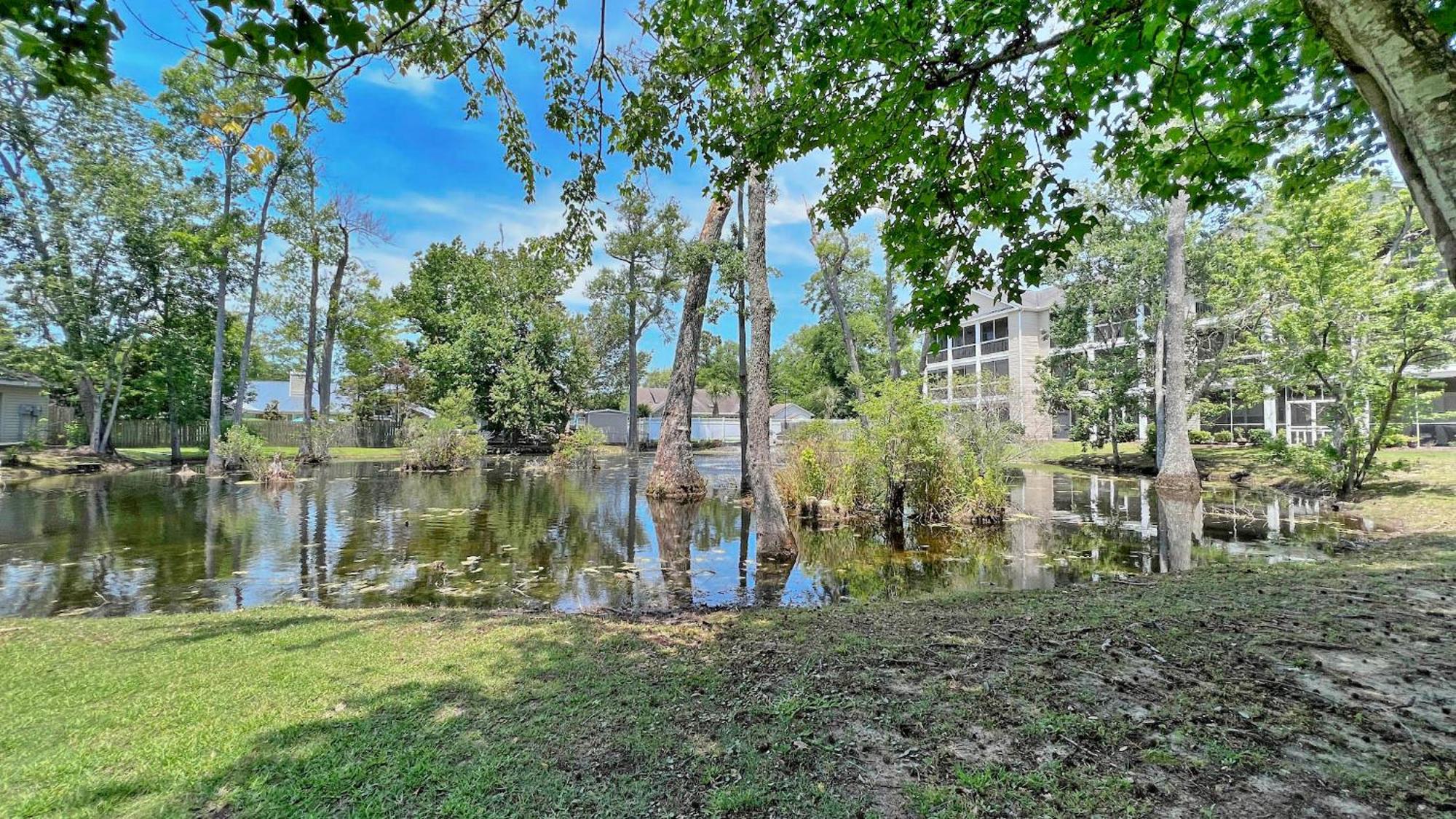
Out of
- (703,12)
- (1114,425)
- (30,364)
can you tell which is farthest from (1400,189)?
(30,364)

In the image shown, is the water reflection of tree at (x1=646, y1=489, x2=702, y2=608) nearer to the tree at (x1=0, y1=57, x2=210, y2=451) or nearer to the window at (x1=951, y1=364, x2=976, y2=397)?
the window at (x1=951, y1=364, x2=976, y2=397)

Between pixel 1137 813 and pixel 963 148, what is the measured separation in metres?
4.65

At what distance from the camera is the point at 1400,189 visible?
13.9m

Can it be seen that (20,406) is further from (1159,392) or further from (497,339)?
(1159,392)

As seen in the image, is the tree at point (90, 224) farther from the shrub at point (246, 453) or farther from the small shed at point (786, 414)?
the small shed at point (786, 414)

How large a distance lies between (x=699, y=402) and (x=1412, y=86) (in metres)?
54.3

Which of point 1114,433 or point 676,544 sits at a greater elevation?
point 1114,433

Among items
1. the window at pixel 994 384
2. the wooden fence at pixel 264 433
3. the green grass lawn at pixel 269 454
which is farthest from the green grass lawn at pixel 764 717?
the wooden fence at pixel 264 433

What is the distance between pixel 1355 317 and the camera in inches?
477

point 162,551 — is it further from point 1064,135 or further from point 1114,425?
point 1114,425

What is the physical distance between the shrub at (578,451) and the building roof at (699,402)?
24348 mm

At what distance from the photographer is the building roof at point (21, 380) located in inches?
998

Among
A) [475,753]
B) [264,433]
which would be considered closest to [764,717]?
[475,753]

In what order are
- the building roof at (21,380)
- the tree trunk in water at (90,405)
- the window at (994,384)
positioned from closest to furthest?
the window at (994,384) < the tree trunk in water at (90,405) < the building roof at (21,380)
